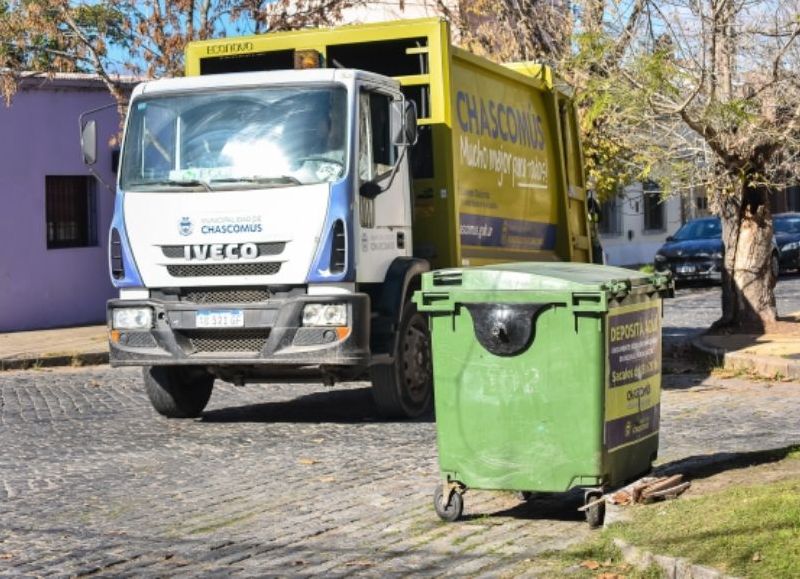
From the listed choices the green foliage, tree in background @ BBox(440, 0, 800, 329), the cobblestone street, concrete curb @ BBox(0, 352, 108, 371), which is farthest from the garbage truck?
concrete curb @ BBox(0, 352, 108, 371)

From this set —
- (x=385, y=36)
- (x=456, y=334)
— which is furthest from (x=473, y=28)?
(x=456, y=334)

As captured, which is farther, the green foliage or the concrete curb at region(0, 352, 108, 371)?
the concrete curb at region(0, 352, 108, 371)

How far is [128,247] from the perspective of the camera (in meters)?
12.1

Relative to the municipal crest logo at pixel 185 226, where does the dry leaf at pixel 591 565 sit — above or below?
below

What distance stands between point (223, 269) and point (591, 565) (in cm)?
548

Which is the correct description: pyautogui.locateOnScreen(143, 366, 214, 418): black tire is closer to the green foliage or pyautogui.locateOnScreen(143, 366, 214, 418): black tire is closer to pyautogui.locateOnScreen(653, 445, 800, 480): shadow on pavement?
pyautogui.locateOnScreen(653, 445, 800, 480): shadow on pavement

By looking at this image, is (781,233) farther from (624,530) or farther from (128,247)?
(624,530)

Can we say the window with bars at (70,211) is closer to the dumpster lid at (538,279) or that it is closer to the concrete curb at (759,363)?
the concrete curb at (759,363)

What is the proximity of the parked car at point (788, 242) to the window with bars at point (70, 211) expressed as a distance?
52.2 feet

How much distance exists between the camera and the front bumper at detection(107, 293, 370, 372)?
11539 millimetres

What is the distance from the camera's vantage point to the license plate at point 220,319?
1171 cm

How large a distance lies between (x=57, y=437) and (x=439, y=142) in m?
3.85

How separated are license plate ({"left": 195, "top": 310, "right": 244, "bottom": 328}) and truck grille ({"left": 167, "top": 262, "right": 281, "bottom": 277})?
0.28 metres

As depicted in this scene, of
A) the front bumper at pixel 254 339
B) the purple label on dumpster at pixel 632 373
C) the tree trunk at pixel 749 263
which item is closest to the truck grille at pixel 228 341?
the front bumper at pixel 254 339
